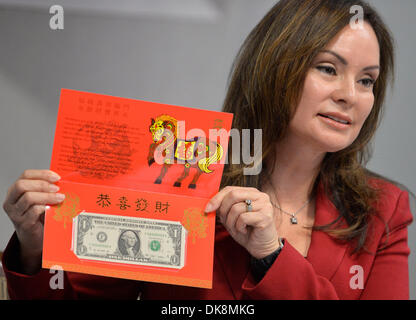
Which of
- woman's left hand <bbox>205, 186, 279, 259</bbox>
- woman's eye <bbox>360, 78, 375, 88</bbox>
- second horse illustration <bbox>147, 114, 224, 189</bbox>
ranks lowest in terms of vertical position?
woman's left hand <bbox>205, 186, 279, 259</bbox>

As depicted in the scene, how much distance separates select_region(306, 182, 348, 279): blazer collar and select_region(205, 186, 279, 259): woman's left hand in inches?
6.2

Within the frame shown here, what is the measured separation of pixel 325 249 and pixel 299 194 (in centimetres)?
18

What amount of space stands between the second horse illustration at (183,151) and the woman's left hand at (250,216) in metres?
0.06

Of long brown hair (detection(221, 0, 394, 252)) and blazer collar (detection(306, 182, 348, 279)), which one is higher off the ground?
long brown hair (detection(221, 0, 394, 252))

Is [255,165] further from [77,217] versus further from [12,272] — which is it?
[12,272]

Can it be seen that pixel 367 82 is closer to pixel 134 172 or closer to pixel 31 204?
pixel 134 172

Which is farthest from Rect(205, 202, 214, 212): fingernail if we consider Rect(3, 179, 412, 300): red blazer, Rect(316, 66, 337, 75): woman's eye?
Rect(316, 66, 337, 75): woman's eye

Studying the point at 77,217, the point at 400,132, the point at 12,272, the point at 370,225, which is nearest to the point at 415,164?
the point at 400,132

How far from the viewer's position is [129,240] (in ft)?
2.61

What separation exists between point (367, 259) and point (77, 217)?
687 millimetres

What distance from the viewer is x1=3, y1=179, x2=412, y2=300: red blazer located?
866 millimetres

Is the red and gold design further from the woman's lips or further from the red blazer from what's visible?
the woman's lips

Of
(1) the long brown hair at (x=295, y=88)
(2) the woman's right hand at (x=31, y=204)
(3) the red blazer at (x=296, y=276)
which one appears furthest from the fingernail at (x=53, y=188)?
(1) the long brown hair at (x=295, y=88)

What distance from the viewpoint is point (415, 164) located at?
1318mm
